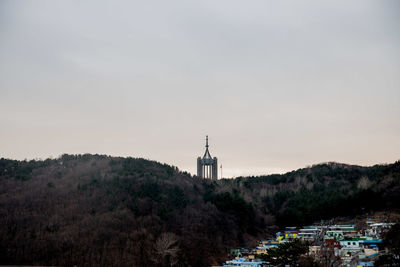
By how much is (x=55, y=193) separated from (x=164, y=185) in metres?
13.2

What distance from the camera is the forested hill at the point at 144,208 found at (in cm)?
3494

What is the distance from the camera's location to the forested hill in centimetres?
3494

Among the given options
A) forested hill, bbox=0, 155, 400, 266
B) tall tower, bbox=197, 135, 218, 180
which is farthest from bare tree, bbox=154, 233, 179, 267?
tall tower, bbox=197, 135, 218, 180

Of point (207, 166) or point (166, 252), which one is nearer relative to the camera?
point (166, 252)

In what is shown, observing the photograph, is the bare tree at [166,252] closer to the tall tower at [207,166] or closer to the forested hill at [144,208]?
A: the forested hill at [144,208]

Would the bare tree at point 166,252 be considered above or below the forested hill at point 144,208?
below

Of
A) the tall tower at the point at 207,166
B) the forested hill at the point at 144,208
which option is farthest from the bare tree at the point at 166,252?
the tall tower at the point at 207,166

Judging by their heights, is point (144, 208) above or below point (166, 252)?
above

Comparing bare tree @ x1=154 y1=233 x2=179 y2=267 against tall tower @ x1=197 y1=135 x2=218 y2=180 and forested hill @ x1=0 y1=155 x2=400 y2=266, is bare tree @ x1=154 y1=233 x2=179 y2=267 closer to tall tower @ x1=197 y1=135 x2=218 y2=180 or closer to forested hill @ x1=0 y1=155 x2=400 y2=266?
forested hill @ x1=0 y1=155 x2=400 y2=266

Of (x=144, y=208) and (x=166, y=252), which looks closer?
(x=166, y=252)

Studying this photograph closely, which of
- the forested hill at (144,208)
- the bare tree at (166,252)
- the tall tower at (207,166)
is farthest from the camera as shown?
the tall tower at (207,166)

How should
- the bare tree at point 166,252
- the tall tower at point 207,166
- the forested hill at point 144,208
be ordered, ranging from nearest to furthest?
the forested hill at point 144,208
the bare tree at point 166,252
the tall tower at point 207,166

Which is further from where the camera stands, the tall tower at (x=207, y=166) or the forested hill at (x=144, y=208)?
the tall tower at (x=207, y=166)

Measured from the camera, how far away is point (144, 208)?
44.1m
